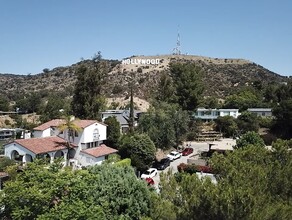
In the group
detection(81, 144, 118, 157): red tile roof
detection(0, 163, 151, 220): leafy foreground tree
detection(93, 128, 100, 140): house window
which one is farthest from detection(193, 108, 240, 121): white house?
detection(0, 163, 151, 220): leafy foreground tree

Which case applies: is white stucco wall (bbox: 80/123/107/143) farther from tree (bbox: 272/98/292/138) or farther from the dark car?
tree (bbox: 272/98/292/138)

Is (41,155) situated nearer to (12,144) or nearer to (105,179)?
(12,144)

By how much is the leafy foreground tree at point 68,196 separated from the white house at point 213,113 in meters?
55.0

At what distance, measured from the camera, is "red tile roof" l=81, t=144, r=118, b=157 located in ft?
137

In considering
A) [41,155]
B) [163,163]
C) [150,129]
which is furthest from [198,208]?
[150,129]

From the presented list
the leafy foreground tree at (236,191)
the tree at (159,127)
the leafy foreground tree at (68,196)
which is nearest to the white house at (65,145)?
the tree at (159,127)

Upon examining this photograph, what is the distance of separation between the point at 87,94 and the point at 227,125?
3105 cm

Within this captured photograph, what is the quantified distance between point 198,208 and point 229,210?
1.58 metres

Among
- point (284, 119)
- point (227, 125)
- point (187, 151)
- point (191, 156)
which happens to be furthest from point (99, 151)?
point (284, 119)

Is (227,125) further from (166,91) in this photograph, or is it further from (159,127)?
(159,127)

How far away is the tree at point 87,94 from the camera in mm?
52219

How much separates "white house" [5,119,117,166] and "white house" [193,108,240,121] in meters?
36.5

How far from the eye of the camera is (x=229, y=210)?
14812mm

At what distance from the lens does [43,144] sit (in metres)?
40.1
